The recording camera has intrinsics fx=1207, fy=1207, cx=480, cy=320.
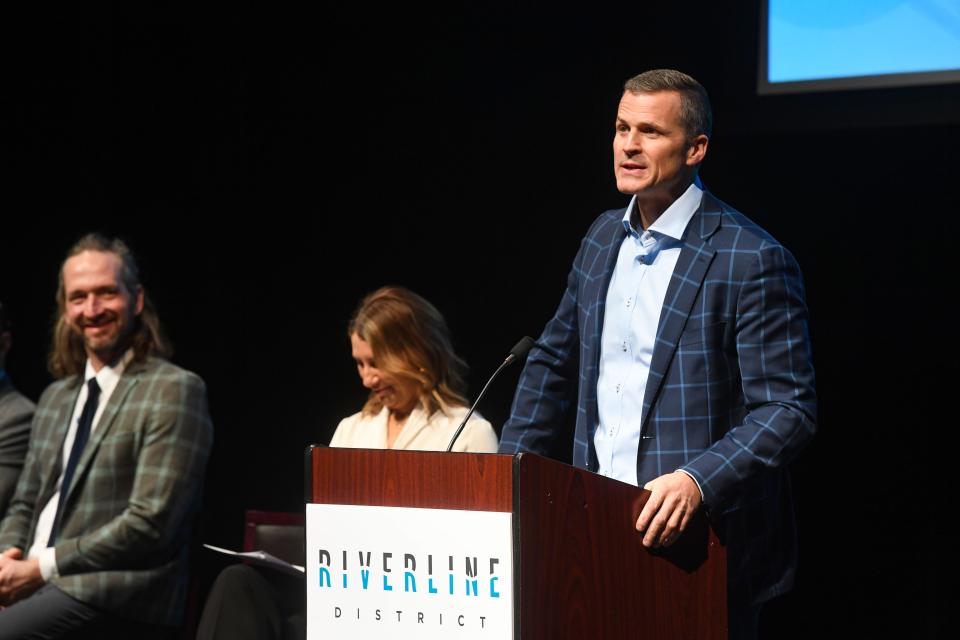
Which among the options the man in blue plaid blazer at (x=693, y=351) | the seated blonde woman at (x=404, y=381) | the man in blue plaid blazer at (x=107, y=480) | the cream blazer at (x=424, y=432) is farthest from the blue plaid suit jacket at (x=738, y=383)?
the man in blue plaid blazer at (x=107, y=480)

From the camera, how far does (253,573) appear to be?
2.81 metres

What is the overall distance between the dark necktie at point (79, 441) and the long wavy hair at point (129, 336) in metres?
0.15

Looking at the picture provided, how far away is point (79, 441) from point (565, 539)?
6.55ft

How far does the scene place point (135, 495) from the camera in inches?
125

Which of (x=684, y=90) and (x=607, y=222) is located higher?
(x=684, y=90)

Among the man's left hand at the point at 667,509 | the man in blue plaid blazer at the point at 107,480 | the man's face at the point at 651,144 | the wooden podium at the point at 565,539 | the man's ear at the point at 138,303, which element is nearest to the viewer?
the wooden podium at the point at 565,539

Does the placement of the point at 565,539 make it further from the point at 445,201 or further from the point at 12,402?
the point at 12,402

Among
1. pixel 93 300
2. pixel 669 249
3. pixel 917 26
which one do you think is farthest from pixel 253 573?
pixel 917 26

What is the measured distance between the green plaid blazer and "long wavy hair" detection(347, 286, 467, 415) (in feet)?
1.66

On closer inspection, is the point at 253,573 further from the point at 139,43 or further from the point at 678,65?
the point at 139,43

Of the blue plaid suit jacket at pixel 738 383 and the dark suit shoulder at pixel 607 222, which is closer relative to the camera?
the blue plaid suit jacket at pixel 738 383

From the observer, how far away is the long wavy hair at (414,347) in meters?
3.37

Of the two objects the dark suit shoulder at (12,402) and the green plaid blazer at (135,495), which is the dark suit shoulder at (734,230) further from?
the dark suit shoulder at (12,402)

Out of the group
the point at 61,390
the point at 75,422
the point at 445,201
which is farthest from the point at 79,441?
the point at 445,201
